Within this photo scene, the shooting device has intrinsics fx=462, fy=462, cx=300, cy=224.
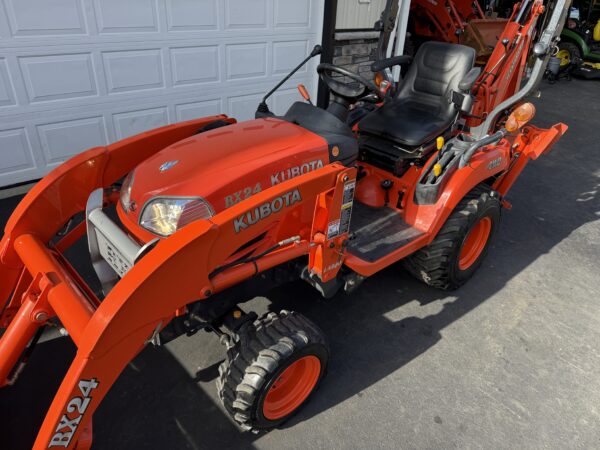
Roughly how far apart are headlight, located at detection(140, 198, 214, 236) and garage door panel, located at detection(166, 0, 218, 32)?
313cm

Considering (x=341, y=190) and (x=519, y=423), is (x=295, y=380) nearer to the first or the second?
(x=341, y=190)

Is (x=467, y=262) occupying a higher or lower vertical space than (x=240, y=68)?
lower

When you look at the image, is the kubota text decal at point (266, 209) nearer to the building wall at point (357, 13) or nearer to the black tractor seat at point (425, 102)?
the black tractor seat at point (425, 102)

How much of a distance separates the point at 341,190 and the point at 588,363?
194cm

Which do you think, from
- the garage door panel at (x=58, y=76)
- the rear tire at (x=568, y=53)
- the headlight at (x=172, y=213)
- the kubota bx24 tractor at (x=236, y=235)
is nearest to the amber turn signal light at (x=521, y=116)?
the kubota bx24 tractor at (x=236, y=235)

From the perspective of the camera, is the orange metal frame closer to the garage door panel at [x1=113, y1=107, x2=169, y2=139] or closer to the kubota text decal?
the garage door panel at [x1=113, y1=107, x2=169, y2=139]

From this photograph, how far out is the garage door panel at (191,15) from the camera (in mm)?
4484

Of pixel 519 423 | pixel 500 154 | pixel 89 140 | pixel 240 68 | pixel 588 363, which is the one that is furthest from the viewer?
pixel 240 68

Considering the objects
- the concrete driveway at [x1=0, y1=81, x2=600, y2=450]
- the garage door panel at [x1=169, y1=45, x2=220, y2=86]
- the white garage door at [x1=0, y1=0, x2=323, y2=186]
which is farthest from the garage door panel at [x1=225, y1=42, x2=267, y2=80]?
→ the concrete driveway at [x1=0, y1=81, x2=600, y2=450]

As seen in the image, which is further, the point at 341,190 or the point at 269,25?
the point at 269,25

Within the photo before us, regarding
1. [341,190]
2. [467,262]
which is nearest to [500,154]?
[467,262]

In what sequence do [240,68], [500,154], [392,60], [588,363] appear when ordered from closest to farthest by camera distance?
[588,363], [500,154], [392,60], [240,68]

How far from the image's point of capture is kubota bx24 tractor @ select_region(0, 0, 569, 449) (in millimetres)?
1747

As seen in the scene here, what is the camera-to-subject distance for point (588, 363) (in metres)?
2.81
